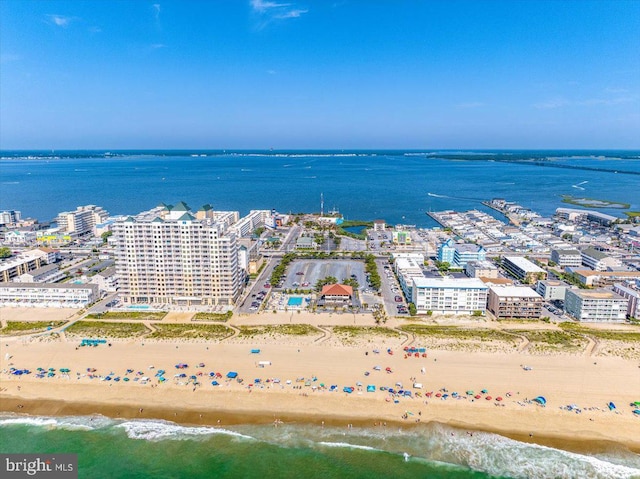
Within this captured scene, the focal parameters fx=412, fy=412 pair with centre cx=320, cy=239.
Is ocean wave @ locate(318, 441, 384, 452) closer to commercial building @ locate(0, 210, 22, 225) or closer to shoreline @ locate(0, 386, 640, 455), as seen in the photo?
shoreline @ locate(0, 386, 640, 455)

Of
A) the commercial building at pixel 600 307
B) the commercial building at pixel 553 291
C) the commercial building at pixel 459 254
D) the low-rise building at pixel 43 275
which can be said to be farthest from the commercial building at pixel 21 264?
the commercial building at pixel 600 307

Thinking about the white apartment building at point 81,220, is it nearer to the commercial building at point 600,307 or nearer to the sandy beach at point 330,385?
the sandy beach at point 330,385

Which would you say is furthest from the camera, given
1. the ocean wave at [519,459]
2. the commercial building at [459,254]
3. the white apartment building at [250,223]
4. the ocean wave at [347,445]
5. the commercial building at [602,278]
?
the white apartment building at [250,223]

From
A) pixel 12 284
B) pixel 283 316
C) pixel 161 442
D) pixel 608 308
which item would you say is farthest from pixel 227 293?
pixel 608 308

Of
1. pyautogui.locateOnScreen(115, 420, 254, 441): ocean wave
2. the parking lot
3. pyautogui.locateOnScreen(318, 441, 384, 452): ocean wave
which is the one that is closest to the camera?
pyautogui.locateOnScreen(318, 441, 384, 452): ocean wave

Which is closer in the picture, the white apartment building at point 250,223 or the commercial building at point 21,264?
the commercial building at point 21,264

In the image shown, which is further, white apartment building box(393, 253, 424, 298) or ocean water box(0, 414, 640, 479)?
white apartment building box(393, 253, 424, 298)

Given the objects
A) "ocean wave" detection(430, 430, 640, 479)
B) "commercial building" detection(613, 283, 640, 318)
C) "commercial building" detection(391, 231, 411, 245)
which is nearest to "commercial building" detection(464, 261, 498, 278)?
"commercial building" detection(613, 283, 640, 318)

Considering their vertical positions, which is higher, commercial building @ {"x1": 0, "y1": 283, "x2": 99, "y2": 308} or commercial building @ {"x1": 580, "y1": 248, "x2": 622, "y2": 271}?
commercial building @ {"x1": 580, "y1": 248, "x2": 622, "y2": 271}

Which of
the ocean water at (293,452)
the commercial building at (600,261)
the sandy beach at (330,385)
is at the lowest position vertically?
the ocean water at (293,452)
